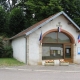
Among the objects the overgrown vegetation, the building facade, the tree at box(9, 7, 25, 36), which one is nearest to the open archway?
the building facade

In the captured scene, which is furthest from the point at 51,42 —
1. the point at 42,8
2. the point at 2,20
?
the point at 2,20

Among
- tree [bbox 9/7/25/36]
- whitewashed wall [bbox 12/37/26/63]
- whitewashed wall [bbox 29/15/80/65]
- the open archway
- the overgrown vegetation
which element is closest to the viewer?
whitewashed wall [bbox 29/15/80/65]

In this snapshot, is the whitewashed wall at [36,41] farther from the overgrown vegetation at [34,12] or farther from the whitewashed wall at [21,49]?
the overgrown vegetation at [34,12]

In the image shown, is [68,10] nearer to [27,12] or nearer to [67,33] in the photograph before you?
[27,12]

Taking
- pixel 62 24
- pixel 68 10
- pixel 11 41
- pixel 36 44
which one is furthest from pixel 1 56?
pixel 68 10

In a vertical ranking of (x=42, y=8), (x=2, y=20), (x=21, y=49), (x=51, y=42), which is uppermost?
(x=42, y=8)

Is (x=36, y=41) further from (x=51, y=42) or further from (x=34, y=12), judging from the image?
(x=34, y=12)

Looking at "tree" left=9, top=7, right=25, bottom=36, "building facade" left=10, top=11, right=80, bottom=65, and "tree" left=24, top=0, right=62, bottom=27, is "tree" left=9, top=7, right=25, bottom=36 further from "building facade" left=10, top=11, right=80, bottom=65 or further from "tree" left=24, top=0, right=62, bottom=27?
"building facade" left=10, top=11, right=80, bottom=65

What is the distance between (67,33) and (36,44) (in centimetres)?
397

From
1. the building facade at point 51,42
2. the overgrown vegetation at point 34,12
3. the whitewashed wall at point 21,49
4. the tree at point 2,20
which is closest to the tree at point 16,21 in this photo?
the overgrown vegetation at point 34,12

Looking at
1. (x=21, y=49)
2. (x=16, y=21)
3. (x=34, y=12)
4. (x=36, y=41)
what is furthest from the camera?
(x=34, y=12)

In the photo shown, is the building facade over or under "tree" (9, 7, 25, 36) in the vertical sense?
under

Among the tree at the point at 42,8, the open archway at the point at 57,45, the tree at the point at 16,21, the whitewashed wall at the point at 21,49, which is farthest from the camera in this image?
the tree at the point at 16,21

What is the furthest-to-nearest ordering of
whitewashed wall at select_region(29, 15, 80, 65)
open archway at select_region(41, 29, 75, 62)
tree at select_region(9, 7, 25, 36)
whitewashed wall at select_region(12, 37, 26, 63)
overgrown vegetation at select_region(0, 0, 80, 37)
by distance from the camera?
1. tree at select_region(9, 7, 25, 36)
2. overgrown vegetation at select_region(0, 0, 80, 37)
3. open archway at select_region(41, 29, 75, 62)
4. whitewashed wall at select_region(12, 37, 26, 63)
5. whitewashed wall at select_region(29, 15, 80, 65)
